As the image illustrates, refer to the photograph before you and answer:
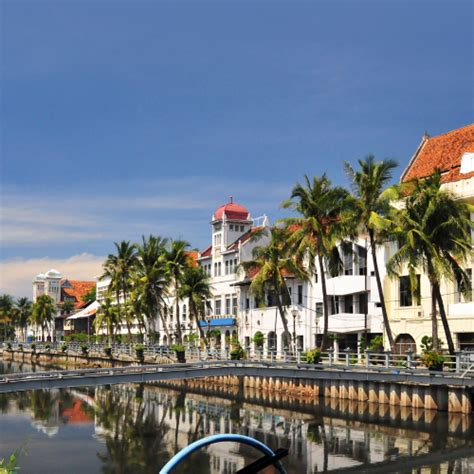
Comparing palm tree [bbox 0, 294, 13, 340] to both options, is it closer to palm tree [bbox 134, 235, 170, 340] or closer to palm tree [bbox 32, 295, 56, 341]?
palm tree [bbox 32, 295, 56, 341]

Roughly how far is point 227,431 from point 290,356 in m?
9.09

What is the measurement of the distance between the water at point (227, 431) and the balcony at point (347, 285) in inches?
518

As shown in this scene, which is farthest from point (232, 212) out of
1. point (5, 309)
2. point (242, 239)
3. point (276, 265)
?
point (5, 309)

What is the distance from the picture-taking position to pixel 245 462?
32.8 m

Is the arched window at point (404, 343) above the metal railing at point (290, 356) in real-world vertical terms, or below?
above

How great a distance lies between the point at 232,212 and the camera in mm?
86688

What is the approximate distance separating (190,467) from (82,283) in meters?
157

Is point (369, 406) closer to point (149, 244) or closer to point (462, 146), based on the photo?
point (462, 146)

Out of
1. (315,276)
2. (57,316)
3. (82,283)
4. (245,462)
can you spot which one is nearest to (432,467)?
(245,462)

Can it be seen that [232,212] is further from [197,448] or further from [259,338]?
[197,448]

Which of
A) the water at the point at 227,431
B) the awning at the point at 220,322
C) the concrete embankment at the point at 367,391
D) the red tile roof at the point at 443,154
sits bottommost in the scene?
the water at the point at 227,431

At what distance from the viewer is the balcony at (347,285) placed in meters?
63.1

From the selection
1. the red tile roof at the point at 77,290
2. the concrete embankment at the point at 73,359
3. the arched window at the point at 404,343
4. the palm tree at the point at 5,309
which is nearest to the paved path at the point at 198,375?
the arched window at the point at 404,343

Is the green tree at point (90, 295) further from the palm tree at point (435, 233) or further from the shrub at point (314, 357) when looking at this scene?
the palm tree at point (435, 233)
